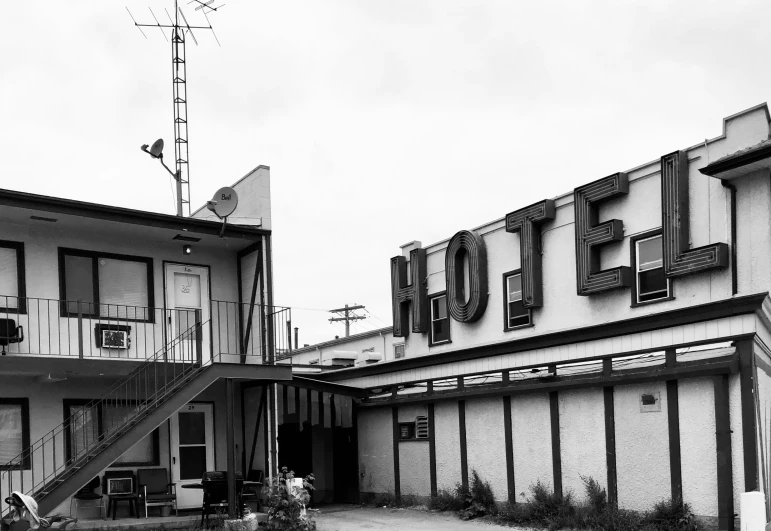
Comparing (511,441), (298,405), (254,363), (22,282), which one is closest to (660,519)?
(511,441)

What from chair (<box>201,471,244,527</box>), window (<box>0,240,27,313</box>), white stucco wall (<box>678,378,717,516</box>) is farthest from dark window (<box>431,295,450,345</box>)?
window (<box>0,240,27,313</box>)

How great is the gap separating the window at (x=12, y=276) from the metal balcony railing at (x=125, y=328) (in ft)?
0.08

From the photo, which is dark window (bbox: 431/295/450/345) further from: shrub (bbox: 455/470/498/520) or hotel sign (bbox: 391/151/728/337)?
shrub (bbox: 455/470/498/520)

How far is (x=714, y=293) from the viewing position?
46.4 ft

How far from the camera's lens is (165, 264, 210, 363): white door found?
16750mm

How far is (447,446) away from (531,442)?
250 cm

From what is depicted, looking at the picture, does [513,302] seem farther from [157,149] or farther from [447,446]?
[157,149]

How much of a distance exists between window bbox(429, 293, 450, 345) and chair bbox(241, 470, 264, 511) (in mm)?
5821

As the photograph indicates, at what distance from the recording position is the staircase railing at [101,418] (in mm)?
14555

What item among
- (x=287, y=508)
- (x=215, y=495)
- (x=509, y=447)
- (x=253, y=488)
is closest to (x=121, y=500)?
(x=215, y=495)

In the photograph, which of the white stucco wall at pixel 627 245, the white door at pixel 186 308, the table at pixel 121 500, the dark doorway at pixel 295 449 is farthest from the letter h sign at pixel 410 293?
the table at pixel 121 500

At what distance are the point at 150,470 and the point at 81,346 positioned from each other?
9.97ft

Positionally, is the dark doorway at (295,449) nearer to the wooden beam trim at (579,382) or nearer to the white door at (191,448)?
the wooden beam trim at (579,382)

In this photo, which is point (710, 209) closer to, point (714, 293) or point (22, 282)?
point (714, 293)
